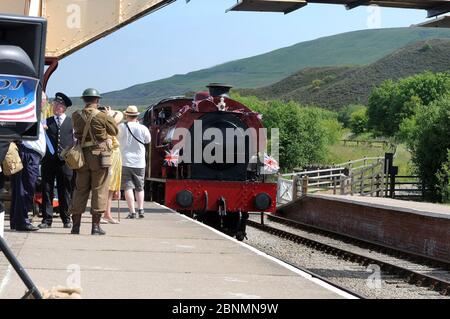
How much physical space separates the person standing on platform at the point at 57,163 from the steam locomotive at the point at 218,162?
5136 mm

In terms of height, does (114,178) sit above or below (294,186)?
above

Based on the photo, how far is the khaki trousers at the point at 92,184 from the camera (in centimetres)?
1177

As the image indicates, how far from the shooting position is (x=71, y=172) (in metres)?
13.1

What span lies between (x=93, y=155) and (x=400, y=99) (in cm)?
12510

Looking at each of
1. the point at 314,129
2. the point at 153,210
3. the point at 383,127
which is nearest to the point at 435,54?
the point at 383,127

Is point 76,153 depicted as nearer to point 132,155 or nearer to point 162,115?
point 132,155

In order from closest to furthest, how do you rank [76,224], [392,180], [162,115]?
[76,224], [162,115], [392,180]

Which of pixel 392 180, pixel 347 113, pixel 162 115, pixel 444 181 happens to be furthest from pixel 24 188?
pixel 347 113

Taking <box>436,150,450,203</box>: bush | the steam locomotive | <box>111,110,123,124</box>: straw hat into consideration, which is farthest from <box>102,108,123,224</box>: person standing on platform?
<box>436,150,450,203</box>: bush

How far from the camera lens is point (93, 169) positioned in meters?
11.8

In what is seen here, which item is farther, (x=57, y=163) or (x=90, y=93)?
(x=57, y=163)

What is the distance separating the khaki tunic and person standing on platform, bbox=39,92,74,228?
0.88 m

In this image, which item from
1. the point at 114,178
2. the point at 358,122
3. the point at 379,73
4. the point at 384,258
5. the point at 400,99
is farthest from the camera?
the point at 379,73
